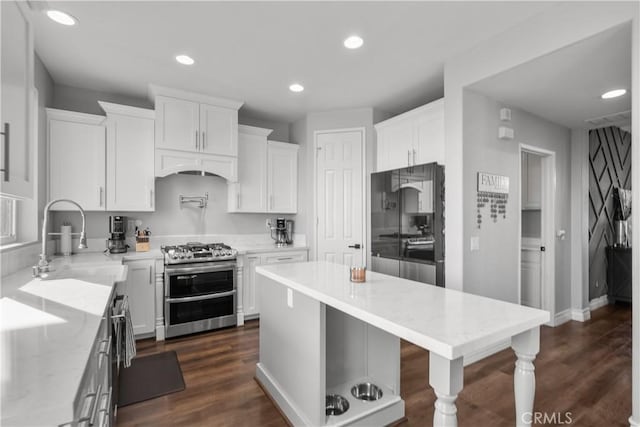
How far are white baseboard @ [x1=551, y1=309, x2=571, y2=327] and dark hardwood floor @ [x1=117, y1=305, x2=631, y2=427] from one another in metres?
0.40

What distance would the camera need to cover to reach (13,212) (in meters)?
2.63

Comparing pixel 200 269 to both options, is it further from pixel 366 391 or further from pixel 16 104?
pixel 16 104

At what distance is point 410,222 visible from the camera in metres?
3.25

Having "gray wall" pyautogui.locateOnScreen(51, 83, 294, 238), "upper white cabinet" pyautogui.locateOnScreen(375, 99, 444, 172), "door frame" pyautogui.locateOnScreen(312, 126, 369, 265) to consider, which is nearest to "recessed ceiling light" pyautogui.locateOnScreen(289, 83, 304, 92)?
"door frame" pyautogui.locateOnScreen(312, 126, 369, 265)

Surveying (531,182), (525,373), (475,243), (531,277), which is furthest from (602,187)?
(525,373)

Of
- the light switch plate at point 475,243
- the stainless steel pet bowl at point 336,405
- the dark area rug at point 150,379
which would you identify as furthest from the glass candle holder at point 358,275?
the dark area rug at point 150,379

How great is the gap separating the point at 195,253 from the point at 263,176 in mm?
1377

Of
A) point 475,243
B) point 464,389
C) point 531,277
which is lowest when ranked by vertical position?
point 464,389

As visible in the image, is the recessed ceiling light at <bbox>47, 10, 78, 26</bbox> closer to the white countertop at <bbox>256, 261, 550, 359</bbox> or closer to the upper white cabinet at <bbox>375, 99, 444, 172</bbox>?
the white countertop at <bbox>256, 261, 550, 359</bbox>

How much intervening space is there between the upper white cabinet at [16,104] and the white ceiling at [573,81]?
9.61 ft

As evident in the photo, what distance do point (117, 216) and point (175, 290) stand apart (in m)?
1.09

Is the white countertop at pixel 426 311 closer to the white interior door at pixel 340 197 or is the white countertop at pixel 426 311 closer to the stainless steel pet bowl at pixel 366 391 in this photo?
the stainless steel pet bowl at pixel 366 391

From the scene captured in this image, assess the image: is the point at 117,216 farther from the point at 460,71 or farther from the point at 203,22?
the point at 460,71

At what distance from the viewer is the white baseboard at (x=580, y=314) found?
3.92 metres
